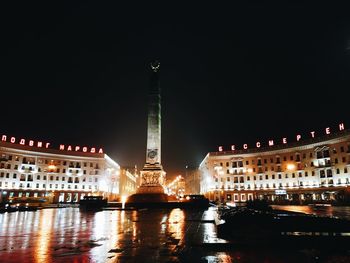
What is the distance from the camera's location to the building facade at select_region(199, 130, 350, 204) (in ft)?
214

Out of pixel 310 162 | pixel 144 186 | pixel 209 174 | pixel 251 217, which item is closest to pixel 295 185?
pixel 310 162

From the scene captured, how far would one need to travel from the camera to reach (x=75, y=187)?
286 feet

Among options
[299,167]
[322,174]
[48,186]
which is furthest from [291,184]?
[48,186]

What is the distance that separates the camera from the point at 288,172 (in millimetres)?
79625

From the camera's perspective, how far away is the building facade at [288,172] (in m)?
65.1

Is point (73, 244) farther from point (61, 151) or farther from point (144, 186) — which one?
point (61, 151)

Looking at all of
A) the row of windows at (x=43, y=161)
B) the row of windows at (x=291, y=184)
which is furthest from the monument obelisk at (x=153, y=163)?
the row of windows at (x=291, y=184)

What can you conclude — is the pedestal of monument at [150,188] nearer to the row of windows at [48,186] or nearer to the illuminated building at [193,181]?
the row of windows at [48,186]

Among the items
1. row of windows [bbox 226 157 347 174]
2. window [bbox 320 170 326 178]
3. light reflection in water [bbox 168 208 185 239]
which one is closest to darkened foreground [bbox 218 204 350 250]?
light reflection in water [bbox 168 208 185 239]

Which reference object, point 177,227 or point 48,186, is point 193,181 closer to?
point 48,186

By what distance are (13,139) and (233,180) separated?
66.5 meters

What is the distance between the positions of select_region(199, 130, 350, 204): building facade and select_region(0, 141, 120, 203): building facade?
36.6 metres

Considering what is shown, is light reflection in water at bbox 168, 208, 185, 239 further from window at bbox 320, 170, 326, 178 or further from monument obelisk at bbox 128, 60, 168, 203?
window at bbox 320, 170, 326, 178

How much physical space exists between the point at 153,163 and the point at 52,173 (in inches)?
1853
